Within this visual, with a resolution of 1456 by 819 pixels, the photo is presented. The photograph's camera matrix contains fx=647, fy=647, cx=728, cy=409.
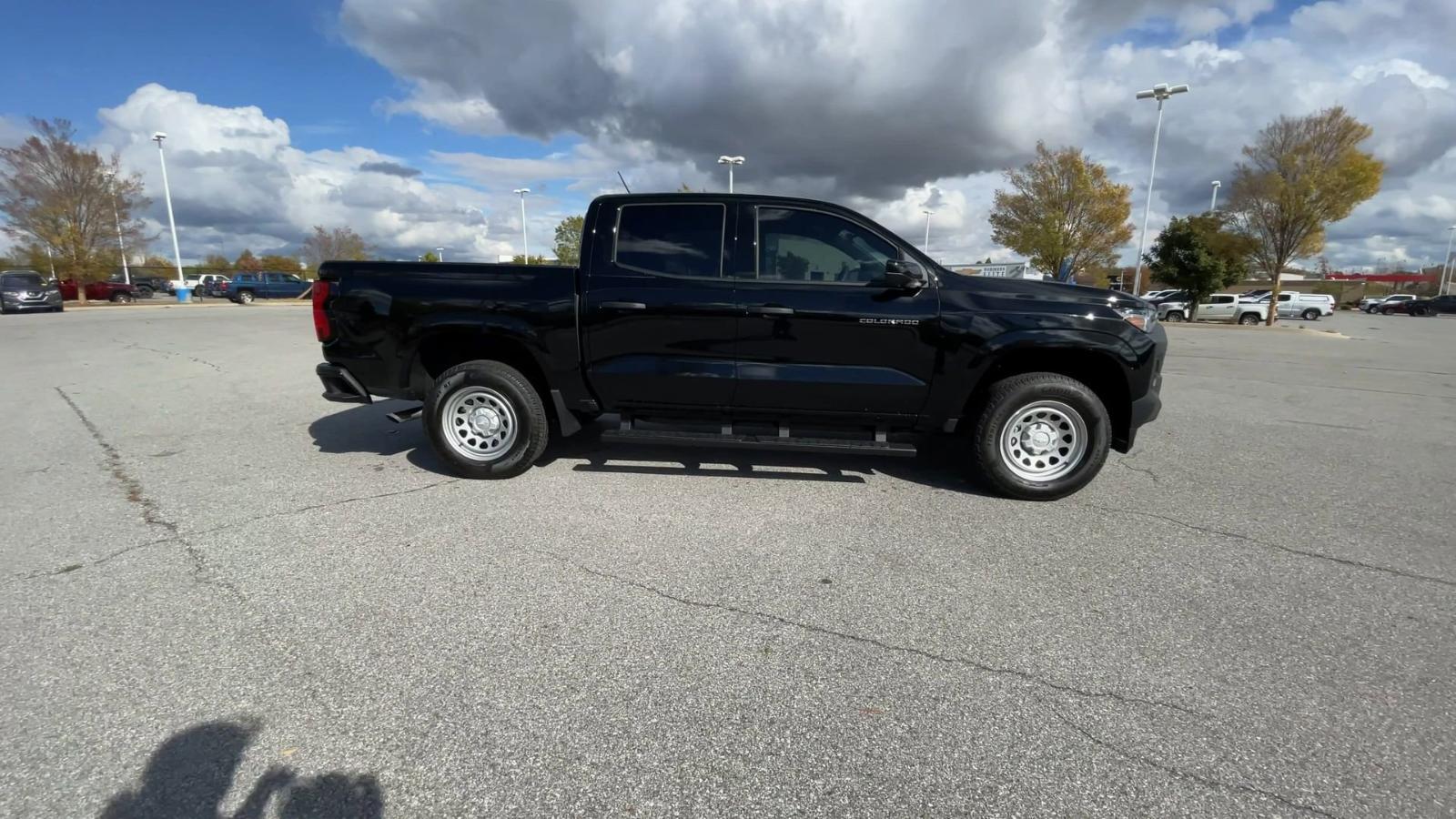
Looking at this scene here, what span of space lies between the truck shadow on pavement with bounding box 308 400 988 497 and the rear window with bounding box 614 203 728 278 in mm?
1514

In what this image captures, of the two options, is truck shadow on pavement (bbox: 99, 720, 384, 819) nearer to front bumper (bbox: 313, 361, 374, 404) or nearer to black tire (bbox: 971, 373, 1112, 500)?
front bumper (bbox: 313, 361, 374, 404)

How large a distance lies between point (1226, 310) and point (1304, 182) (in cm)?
1064

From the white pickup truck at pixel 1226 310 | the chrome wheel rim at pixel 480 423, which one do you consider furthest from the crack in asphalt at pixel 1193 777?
the white pickup truck at pixel 1226 310

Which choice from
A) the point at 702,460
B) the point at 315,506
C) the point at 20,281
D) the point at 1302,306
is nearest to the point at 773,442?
the point at 702,460

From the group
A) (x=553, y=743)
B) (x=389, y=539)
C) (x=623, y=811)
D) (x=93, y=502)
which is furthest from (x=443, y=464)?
(x=623, y=811)

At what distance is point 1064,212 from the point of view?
30.3m

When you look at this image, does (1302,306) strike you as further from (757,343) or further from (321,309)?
(321,309)

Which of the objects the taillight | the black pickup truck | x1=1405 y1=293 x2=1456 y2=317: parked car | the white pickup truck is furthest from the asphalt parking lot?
x1=1405 y1=293 x2=1456 y2=317: parked car

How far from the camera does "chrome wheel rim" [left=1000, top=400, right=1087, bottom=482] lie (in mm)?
4379

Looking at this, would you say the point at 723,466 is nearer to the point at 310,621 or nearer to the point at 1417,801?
the point at 310,621

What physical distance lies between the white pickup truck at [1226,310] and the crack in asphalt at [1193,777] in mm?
36727

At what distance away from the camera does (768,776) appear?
201 cm

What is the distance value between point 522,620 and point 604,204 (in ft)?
9.96

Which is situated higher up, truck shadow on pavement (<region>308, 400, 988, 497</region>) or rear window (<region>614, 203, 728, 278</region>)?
rear window (<region>614, 203, 728, 278</region>)
